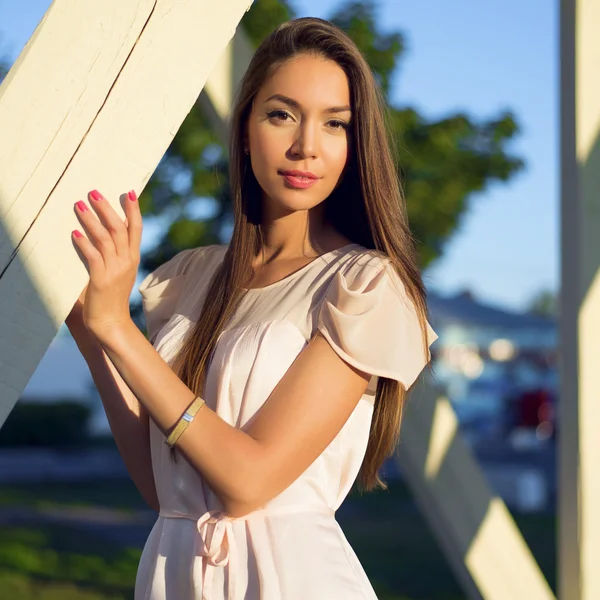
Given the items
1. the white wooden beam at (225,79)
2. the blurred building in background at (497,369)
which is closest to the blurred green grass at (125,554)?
the white wooden beam at (225,79)

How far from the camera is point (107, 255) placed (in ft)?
5.02

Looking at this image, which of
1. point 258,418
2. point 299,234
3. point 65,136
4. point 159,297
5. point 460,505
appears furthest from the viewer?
point 460,505

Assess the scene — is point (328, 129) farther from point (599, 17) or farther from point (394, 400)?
point (599, 17)

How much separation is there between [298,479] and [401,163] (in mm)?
4965

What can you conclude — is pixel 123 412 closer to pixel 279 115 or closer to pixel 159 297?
pixel 159 297

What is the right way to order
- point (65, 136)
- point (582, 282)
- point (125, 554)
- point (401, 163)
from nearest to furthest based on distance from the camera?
point (65, 136)
point (582, 282)
point (401, 163)
point (125, 554)

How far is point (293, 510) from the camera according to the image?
1.90m

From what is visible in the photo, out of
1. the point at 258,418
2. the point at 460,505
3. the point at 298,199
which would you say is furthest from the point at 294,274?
the point at 460,505

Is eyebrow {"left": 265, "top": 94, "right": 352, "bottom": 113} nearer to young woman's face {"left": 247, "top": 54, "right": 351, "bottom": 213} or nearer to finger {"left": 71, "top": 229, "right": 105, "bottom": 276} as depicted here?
young woman's face {"left": 247, "top": 54, "right": 351, "bottom": 213}

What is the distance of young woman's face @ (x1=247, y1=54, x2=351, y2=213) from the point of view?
196 centimetres

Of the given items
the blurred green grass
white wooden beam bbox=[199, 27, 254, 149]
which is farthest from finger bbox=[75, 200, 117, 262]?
the blurred green grass

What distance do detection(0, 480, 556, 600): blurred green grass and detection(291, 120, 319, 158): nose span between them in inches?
216

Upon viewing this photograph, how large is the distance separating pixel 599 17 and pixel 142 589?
1.97 m

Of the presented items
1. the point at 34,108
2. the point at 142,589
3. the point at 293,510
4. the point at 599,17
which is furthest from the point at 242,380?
the point at 599,17
